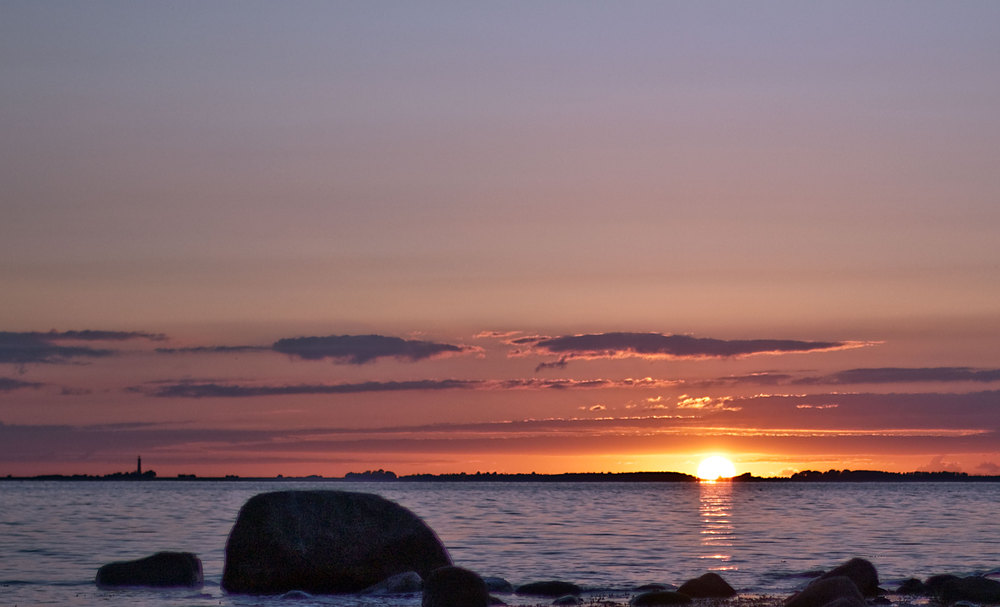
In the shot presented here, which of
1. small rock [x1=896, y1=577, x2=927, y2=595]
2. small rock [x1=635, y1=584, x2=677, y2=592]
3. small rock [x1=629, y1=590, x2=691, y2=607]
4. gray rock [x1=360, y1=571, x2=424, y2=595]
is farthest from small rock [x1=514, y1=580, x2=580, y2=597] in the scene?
small rock [x1=896, y1=577, x2=927, y2=595]

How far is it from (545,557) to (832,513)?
136ft

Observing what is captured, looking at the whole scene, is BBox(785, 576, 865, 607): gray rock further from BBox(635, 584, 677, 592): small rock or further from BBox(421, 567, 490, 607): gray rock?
BBox(421, 567, 490, 607): gray rock

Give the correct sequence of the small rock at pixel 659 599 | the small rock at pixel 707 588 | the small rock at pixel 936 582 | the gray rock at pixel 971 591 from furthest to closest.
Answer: the small rock at pixel 936 582 < the small rock at pixel 707 588 < the gray rock at pixel 971 591 < the small rock at pixel 659 599

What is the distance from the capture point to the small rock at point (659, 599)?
23.6 m

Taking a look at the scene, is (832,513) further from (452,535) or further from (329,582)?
(329,582)

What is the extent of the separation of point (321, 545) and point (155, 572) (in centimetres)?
418

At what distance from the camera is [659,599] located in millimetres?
23797

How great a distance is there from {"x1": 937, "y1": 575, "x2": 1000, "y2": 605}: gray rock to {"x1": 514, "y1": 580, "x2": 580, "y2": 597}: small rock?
315 inches

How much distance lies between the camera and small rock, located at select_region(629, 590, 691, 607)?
2362cm

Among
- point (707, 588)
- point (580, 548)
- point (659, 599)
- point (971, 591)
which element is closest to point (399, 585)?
point (659, 599)

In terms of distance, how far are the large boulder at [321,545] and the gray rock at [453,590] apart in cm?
405

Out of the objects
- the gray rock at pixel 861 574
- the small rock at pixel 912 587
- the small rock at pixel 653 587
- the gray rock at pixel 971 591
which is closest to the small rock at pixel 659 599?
the small rock at pixel 653 587

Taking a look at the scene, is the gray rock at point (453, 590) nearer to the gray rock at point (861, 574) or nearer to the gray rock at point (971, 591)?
the gray rock at point (861, 574)

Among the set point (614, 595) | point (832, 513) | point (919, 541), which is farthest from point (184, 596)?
point (832, 513)
